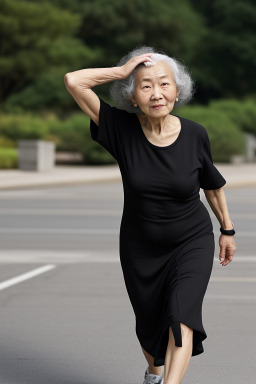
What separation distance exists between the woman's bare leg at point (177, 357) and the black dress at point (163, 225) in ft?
0.11

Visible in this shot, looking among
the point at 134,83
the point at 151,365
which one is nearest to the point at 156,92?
the point at 134,83

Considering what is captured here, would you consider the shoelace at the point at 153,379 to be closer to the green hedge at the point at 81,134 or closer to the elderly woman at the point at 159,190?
the elderly woman at the point at 159,190

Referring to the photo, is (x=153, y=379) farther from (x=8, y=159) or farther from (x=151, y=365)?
(x=8, y=159)

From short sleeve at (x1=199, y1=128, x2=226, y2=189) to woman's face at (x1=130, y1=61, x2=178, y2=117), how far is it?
272 millimetres

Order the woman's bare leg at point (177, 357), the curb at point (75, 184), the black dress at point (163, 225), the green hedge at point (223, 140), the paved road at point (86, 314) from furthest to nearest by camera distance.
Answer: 1. the green hedge at point (223, 140)
2. the curb at point (75, 184)
3. the paved road at point (86, 314)
4. the black dress at point (163, 225)
5. the woman's bare leg at point (177, 357)

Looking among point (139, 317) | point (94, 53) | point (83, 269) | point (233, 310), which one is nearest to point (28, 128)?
point (94, 53)

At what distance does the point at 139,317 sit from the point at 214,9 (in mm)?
73578

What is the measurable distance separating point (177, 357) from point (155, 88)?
52.6 inches

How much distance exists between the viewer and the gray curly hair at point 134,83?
504 centimetres

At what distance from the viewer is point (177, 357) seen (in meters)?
4.79

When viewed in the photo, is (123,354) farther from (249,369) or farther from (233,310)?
(233,310)

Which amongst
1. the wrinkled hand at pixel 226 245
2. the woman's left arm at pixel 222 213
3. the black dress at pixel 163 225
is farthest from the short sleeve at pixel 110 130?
the wrinkled hand at pixel 226 245

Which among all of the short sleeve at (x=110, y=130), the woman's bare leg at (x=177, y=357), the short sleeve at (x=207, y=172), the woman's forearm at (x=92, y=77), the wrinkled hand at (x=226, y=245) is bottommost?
the woman's bare leg at (x=177, y=357)

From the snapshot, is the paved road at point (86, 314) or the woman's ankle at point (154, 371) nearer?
the woman's ankle at point (154, 371)
